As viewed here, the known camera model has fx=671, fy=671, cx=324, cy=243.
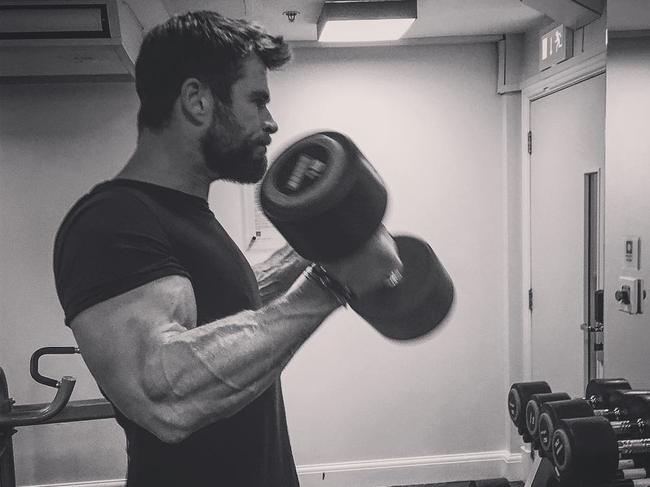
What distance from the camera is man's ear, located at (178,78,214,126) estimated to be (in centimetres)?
82

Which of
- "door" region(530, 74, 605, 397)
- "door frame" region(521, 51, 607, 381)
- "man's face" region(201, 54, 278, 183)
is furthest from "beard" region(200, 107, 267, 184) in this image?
"door frame" region(521, 51, 607, 381)

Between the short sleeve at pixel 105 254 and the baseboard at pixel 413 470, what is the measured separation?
88.1 inches

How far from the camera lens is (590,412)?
1.58m

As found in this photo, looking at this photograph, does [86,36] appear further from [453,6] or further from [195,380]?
[195,380]

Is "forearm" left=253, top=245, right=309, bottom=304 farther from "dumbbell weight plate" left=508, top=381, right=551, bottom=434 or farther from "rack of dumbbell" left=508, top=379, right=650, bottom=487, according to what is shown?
"dumbbell weight plate" left=508, top=381, right=551, bottom=434

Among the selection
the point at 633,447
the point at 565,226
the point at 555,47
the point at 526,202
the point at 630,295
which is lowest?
the point at 633,447

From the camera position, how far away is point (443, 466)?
282 centimetres

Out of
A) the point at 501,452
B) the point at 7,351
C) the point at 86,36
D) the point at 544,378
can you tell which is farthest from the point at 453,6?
the point at 7,351

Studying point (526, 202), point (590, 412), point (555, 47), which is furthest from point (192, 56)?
point (526, 202)

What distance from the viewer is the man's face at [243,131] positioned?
32.5 inches

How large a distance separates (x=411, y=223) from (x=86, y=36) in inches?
55.9

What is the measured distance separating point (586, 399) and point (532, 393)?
162 mm

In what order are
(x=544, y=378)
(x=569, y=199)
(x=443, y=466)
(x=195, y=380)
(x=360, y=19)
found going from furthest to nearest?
(x=443, y=466), (x=544, y=378), (x=569, y=199), (x=360, y=19), (x=195, y=380)

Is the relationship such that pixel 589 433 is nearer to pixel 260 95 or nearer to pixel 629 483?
pixel 629 483
